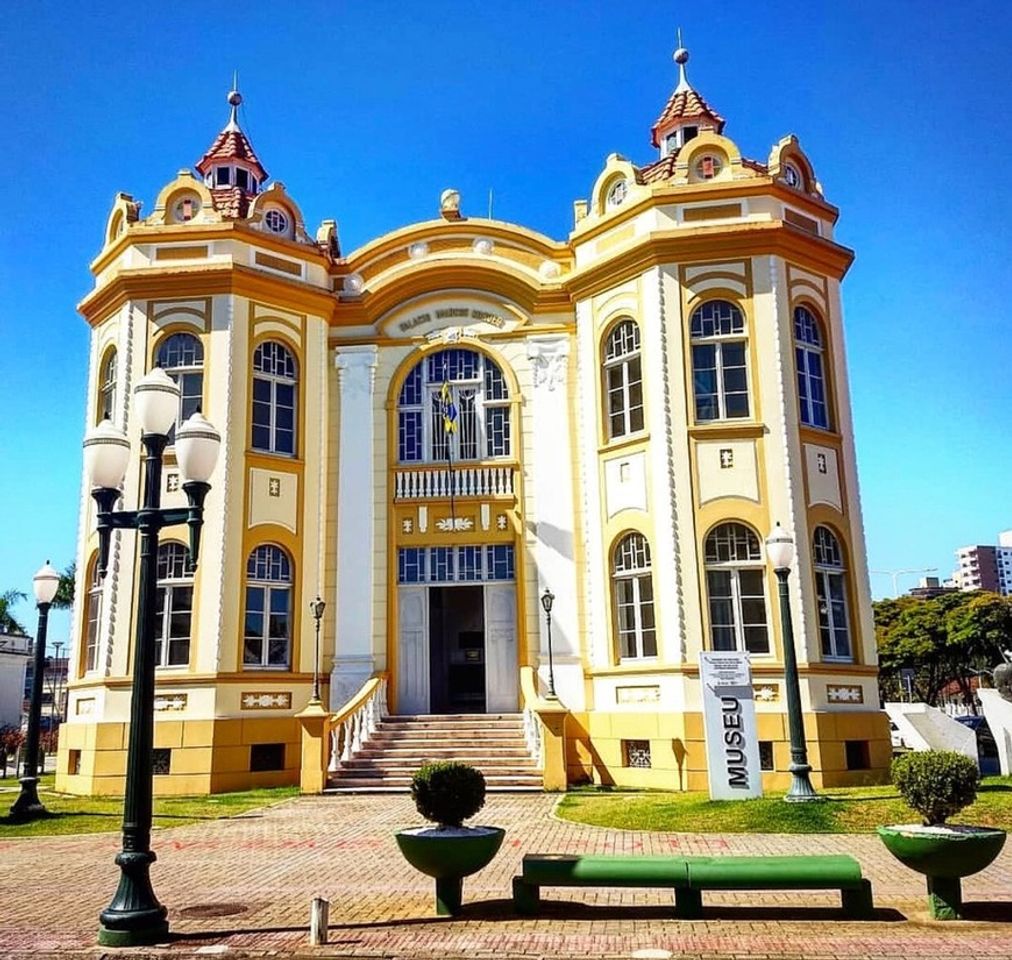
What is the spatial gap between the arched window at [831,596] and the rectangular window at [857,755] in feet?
5.13

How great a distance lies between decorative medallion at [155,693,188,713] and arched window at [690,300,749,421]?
11.3 metres

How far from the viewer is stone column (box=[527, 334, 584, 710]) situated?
20.5 metres

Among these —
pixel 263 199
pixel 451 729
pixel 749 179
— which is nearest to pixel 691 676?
pixel 451 729

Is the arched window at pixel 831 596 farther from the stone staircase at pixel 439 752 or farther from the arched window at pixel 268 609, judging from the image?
the arched window at pixel 268 609

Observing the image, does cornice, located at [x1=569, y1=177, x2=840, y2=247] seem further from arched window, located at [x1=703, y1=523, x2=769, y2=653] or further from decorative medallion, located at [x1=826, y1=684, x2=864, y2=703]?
decorative medallion, located at [x1=826, y1=684, x2=864, y2=703]

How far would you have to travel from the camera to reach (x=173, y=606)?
19.9 metres

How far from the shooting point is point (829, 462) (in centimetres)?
1995

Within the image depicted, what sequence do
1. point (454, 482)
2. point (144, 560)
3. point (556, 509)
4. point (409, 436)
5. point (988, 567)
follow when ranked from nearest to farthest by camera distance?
point (144, 560), point (556, 509), point (454, 482), point (409, 436), point (988, 567)

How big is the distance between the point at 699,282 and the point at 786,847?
Result: 38.8 feet

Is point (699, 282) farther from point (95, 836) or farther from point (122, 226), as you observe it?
point (95, 836)

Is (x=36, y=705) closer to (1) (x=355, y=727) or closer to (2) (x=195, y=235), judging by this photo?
(1) (x=355, y=727)

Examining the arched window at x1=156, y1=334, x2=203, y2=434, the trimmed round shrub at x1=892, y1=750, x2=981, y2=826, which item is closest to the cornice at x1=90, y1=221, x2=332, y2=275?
the arched window at x1=156, y1=334, x2=203, y2=434

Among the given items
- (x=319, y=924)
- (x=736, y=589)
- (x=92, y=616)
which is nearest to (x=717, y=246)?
(x=736, y=589)

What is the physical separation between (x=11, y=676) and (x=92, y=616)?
38524 mm
